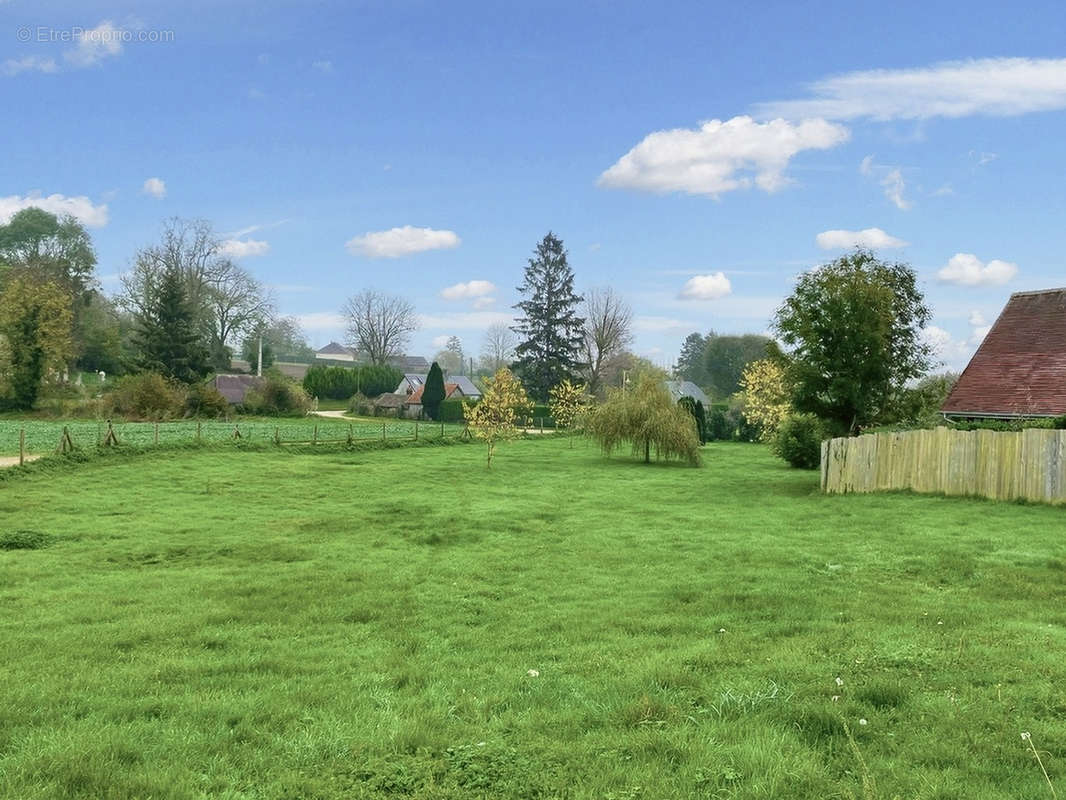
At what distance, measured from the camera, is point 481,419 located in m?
27.9

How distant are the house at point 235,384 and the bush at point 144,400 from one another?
11.5m

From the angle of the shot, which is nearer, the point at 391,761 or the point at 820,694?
the point at 391,761

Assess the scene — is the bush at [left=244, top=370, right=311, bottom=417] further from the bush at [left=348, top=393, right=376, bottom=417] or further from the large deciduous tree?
the large deciduous tree

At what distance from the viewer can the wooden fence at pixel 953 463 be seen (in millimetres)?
14484

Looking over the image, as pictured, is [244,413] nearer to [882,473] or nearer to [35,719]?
[882,473]

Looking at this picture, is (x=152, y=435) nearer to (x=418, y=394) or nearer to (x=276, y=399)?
(x=276, y=399)

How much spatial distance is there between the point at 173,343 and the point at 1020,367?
1872 inches

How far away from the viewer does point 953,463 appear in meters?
15.8

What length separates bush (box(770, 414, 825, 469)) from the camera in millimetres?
26422

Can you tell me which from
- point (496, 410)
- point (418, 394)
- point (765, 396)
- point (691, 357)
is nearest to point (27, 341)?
point (418, 394)

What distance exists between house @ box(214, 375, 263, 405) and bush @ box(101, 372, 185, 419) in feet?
37.8

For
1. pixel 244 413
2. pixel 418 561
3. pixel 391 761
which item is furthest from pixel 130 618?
pixel 244 413

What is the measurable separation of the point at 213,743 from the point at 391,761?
1.08 meters

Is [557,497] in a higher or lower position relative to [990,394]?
lower
